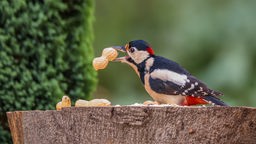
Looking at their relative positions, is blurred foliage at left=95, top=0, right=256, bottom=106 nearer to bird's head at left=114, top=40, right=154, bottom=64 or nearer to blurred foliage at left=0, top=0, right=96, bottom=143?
blurred foliage at left=0, top=0, right=96, bottom=143

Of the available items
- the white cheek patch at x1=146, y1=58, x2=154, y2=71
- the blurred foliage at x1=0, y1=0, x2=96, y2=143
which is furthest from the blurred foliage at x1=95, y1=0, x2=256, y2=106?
the white cheek patch at x1=146, y1=58, x2=154, y2=71

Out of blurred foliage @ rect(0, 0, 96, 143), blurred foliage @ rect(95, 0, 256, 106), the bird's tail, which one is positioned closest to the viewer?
the bird's tail

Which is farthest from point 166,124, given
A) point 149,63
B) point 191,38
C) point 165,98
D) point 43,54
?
point 191,38

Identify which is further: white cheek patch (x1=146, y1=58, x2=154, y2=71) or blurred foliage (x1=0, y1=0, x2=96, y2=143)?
blurred foliage (x1=0, y1=0, x2=96, y2=143)

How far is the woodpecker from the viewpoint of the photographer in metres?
3.41

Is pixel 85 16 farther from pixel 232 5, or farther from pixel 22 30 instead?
pixel 232 5

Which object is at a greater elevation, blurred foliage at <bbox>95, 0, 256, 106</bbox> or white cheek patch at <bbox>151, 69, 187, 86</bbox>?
blurred foliage at <bbox>95, 0, 256, 106</bbox>

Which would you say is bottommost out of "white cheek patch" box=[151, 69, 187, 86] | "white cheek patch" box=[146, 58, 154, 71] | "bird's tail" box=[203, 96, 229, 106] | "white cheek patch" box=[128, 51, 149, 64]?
"bird's tail" box=[203, 96, 229, 106]

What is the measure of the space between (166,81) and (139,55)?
22cm

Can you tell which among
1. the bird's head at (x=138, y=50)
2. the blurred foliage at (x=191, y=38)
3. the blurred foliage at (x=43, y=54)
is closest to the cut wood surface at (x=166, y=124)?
the bird's head at (x=138, y=50)

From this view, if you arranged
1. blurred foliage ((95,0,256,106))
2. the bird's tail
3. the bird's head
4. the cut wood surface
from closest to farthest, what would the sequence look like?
the cut wood surface
the bird's tail
the bird's head
blurred foliage ((95,0,256,106))

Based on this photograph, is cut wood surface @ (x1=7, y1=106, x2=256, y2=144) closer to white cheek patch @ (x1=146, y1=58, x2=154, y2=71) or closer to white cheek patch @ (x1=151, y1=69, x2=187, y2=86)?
white cheek patch @ (x1=151, y1=69, x2=187, y2=86)

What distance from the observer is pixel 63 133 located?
3105mm

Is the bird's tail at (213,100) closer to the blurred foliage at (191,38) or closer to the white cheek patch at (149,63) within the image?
the white cheek patch at (149,63)
